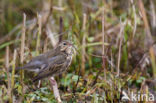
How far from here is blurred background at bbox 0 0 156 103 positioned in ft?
12.7

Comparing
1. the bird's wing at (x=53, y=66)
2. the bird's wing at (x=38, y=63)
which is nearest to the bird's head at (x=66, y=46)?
the bird's wing at (x=53, y=66)

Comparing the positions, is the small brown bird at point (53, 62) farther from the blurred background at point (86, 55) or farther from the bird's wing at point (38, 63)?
the blurred background at point (86, 55)

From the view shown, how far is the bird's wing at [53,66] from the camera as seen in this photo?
424 cm

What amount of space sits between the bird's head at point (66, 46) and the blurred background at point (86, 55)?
119 mm

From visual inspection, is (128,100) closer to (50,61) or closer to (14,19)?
(50,61)

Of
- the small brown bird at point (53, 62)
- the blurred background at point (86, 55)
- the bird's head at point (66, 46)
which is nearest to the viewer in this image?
the blurred background at point (86, 55)

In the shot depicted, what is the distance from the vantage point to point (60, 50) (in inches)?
186

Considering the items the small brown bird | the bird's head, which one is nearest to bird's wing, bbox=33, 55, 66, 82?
the small brown bird

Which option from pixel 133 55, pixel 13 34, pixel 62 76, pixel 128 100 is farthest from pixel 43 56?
pixel 13 34

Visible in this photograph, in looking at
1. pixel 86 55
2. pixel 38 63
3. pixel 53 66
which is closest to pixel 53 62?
pixel 53 66

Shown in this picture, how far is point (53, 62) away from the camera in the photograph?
454cm

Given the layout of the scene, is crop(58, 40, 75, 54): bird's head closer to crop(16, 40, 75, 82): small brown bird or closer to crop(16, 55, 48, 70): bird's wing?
crop(16, 40, 75, 82): small brown bird

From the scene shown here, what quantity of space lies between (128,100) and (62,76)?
1.31 m

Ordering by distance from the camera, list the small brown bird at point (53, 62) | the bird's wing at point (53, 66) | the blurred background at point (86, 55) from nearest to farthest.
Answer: the blurred background at point (86, 55), the bird's wing at point (53, 66), the small brown bird at point (53, 62)
